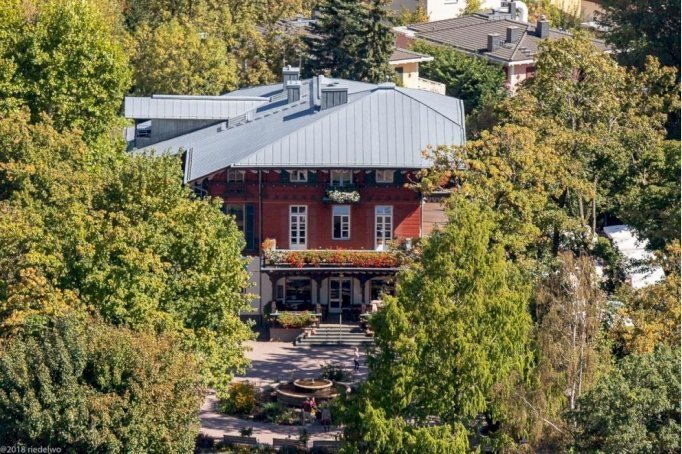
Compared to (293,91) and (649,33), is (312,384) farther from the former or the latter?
(649,33)

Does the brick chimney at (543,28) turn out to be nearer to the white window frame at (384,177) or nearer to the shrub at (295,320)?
the white window frame at (384,177)

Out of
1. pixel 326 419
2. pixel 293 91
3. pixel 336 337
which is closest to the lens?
pixel 326 419

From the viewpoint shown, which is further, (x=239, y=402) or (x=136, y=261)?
(x=239, y=402)

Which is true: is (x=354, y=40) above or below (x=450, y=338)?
above

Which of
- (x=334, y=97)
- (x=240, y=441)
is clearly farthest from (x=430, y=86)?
(x=240, y=441)

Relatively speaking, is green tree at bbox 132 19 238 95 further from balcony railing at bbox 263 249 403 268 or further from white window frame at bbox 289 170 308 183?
balcony railing at bbox 263 249 403 268

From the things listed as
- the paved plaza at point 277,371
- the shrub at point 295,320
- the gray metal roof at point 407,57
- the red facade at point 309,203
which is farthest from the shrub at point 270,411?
the gray metal roof at point 407,57

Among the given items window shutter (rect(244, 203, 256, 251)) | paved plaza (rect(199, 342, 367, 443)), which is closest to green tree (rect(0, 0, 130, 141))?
window shutter (rect(244, 203, 256, 251))
